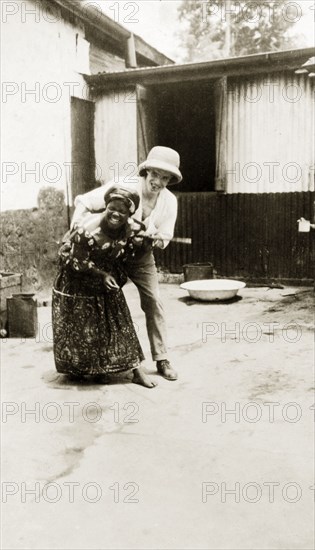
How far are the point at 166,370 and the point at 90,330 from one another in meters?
0.79

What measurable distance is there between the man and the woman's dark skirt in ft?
A: 0.67

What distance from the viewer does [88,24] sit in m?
10.2

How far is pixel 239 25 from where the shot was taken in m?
25.1

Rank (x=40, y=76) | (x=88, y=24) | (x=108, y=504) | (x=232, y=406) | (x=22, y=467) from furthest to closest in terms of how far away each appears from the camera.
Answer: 1. (x=88, y=24)
2. (x=40, y=76)
3. (x=232, y=406)
4. (x=22, y=467)
5. (x=108, y=504)

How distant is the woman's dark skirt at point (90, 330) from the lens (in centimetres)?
459

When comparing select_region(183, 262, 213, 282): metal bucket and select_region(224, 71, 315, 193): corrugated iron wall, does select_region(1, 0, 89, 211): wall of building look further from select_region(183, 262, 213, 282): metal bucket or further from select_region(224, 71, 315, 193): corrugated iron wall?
select_region(224, 71, 315, 193): corrugated iron wall

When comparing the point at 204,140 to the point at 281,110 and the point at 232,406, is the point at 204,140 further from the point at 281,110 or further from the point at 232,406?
the point at 232,406

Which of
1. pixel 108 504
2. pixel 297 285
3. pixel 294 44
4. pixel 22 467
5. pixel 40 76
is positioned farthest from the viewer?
pixel 294 44

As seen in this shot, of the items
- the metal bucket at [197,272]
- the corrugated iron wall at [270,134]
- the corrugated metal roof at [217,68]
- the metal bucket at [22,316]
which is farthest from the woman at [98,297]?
the corrugated metal roof at [217,68]

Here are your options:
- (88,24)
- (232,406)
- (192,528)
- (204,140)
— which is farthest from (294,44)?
(192,528)

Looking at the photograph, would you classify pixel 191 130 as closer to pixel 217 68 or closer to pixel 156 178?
pixel 217 68

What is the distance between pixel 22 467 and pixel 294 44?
25517 mm

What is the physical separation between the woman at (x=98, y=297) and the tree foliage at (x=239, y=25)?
21.0 meters

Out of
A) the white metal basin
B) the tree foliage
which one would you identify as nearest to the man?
the white metal basin
